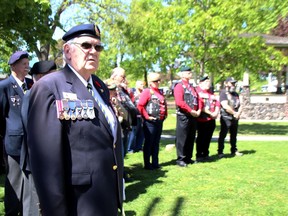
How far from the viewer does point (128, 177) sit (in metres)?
6.59

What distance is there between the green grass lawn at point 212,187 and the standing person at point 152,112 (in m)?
0.53

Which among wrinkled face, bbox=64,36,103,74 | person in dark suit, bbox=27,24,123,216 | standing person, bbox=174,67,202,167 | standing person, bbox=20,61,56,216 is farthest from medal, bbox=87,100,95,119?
standing person, bbox=174,67,202,167

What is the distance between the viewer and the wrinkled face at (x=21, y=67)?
163 inches

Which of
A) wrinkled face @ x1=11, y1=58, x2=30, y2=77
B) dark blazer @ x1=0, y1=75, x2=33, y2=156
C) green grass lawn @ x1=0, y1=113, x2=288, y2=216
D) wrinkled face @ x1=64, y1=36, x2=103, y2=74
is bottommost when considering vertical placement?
green grass lawn @ x1=0, y1=113, x2=288, y2=216

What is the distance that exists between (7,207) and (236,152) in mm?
6164

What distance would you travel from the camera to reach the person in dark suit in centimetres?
219

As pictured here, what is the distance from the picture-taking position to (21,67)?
4.16 meters

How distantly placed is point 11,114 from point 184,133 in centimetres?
426

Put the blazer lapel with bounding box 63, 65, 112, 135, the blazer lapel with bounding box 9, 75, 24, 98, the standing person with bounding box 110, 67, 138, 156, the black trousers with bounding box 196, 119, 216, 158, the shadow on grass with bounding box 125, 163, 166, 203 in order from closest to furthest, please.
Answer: the blazer lapel with bounding box 63, 65, 112, 135 → the blazer lapel with bounding box 9, 75, 24, 98 → the shadow on grass with bounding box 125, 163, 166, 203 → the standing person with bounding box 110, 67, 138, 156 → the black trousers with bounding box 196, 119, 216, 158

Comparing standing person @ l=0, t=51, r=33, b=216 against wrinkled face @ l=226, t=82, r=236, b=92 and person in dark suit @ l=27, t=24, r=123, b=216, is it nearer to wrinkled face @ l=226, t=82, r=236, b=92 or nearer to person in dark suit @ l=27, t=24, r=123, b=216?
person in dark suit @ l=27, t=24, r=123, b=216

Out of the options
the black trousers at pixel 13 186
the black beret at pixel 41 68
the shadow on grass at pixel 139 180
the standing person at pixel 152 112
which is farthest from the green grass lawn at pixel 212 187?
the black beret at pixel 41 68

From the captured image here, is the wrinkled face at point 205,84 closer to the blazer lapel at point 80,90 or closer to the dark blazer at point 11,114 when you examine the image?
the dark blazer at point 11,114

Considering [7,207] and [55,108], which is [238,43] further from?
[55,108]

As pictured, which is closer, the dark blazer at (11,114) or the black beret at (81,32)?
the black beret at (81,32)
